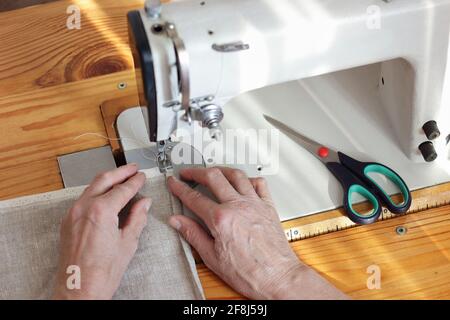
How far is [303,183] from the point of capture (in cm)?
122

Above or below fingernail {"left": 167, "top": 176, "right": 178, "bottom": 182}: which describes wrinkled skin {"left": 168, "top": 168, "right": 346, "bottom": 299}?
below

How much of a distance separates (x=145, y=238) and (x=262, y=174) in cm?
26

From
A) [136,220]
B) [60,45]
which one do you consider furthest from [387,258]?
[60,45]

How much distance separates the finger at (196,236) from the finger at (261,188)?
128mm

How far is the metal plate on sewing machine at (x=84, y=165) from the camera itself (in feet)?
4.03

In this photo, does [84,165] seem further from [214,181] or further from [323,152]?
[323,152]

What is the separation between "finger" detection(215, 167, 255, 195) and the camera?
1.14m

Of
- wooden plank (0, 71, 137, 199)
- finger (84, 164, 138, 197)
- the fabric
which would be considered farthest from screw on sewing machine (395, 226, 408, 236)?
wooden plank (0, 71, 137, 199)

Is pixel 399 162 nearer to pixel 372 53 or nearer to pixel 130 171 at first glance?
pixel 372 53

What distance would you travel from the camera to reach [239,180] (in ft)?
3.76

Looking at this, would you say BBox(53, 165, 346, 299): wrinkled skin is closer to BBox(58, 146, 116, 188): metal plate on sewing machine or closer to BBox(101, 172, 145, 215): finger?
BBox(101, 172, 145, 215): finger

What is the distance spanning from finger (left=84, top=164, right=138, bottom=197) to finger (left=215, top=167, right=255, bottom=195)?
0.17m

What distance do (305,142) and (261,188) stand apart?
0.16 metres

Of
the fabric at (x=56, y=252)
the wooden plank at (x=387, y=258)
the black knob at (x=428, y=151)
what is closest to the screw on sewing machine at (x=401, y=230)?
the wooden plank at (x=387, y=258)
